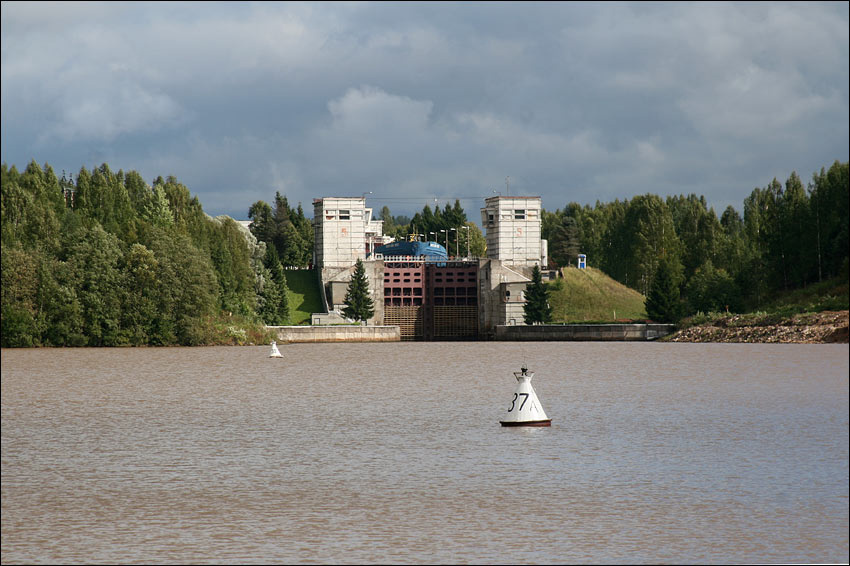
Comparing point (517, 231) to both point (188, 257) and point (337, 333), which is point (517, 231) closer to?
point (337, 333)

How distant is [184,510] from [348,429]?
38.6 feet

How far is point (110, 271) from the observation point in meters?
76.9

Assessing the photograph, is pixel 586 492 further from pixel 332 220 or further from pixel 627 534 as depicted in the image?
pixel 332 220

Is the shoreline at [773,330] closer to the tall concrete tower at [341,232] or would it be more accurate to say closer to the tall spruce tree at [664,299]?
the tall spruce tree at [664,299]

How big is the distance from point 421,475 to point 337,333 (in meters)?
91.6

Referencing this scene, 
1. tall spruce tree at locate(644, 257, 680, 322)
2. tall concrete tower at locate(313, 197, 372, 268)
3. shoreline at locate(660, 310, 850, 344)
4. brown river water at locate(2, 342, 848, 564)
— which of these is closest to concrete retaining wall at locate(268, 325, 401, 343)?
tall concrete tower at locate(313, 197, 372, 268)

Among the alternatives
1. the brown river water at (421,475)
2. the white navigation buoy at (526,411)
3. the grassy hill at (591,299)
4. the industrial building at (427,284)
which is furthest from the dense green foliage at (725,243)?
the white navigation buoy at (526,411)

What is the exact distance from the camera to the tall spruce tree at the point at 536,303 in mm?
117562

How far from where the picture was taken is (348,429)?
27.9 m

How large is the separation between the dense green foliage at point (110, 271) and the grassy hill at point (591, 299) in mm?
42532

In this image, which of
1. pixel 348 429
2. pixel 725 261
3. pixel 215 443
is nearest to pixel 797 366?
pixel 348 429

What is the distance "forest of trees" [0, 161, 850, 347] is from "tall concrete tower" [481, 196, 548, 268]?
14963mm

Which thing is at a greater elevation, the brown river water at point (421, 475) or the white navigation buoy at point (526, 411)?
the white navigation buoy at point (526, 411)

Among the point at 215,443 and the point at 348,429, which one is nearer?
the point at 215,443
